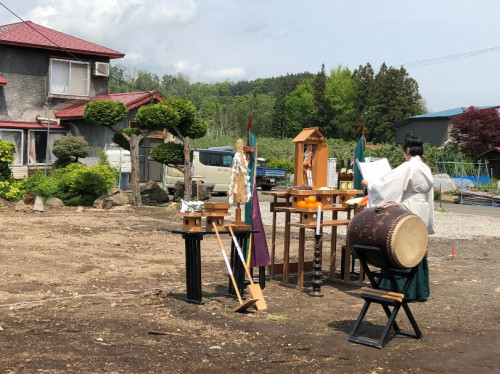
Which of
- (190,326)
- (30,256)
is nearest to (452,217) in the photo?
(30,256)

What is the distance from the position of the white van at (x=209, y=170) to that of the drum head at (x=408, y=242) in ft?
59.7

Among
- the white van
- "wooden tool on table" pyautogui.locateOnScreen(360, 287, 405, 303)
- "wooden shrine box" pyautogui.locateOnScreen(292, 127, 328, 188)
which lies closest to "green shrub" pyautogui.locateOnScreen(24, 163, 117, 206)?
the white van

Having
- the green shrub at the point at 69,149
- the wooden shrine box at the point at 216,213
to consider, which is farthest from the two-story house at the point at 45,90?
the wooden shrine box at the point at 216,213

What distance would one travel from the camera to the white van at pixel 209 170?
977 inches

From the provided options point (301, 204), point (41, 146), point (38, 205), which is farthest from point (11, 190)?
point (301, 204)

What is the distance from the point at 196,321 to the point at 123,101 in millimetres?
19424

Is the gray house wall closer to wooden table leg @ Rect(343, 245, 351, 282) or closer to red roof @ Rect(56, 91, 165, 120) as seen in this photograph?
red roof @ Rect(56, 91, 165, 120)

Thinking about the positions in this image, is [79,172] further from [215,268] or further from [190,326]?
[190,326]

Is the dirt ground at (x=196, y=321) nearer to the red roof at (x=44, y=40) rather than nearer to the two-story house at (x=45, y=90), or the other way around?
the two-story house at (x=45, y=90)

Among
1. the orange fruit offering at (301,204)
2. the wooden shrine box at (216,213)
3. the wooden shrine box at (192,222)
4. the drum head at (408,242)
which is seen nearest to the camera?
the drum head at (408,242)

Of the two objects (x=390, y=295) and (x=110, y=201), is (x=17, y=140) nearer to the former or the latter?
(x=110, y=201)

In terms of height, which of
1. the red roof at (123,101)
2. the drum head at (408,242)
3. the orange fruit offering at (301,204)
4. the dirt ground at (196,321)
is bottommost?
the dirt ground at (196,321)

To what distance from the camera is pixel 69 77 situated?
24.7m

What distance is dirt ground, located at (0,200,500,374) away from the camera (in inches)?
219
